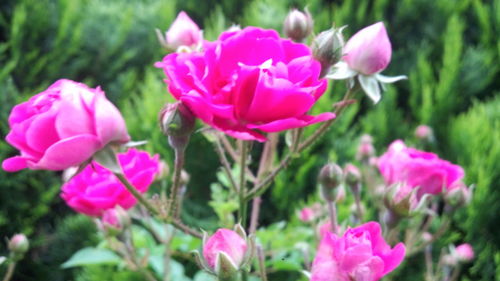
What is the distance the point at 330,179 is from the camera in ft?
2.42

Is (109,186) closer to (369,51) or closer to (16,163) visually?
A: (16,163)

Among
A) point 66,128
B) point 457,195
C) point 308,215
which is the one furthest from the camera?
point 308,215

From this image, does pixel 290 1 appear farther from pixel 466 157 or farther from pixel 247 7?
pixel 466 157

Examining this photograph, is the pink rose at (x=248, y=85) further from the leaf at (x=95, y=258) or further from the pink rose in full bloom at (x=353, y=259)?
the leaf at (x=95, y=258)

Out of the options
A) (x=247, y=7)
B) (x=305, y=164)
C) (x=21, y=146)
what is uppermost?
(x=21, y=146)

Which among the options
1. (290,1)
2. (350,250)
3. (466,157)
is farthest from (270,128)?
(290,1)

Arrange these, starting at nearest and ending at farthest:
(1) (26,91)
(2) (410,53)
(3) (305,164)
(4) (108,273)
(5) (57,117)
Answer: (5) (57,117), (4) (108,273), (3) (305,164), (1) (26,91), (2) (410,53)

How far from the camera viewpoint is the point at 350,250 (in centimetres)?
49

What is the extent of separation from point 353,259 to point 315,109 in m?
0.93

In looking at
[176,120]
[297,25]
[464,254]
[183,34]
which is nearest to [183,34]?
[183,34]

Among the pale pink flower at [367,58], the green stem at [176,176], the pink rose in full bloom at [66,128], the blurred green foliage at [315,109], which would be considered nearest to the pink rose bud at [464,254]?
the blurred green foliage at [315,109]

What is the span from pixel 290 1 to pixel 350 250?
1530 millimetres

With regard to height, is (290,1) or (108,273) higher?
(290,1)

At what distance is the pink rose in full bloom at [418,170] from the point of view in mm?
782
